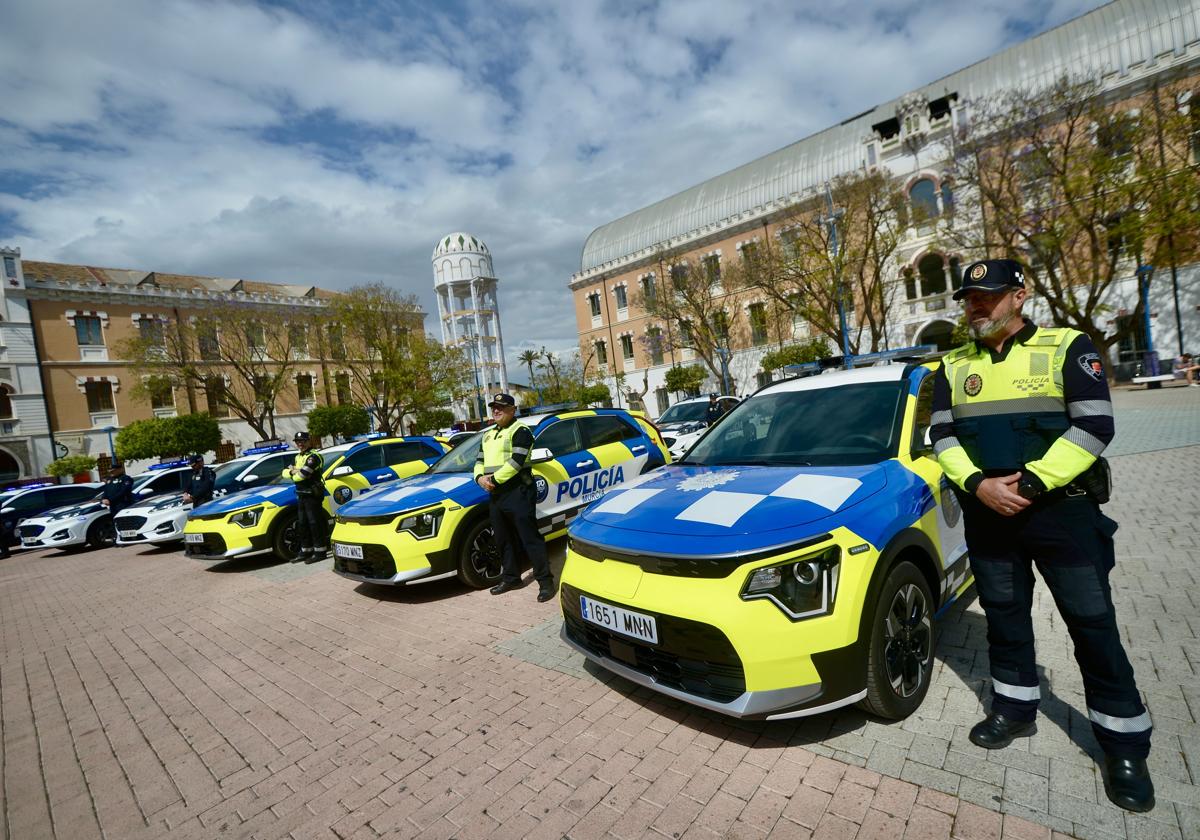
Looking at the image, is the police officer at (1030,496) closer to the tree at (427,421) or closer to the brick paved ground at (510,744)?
the brick paved ground at (510,744)

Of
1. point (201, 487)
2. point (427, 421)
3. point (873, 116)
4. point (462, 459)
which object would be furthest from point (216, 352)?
point (873, 116)

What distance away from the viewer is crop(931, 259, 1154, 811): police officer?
83.4 inches

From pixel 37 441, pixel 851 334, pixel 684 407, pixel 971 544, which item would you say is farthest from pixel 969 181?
pixel 37 441

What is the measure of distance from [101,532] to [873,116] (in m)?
40.2

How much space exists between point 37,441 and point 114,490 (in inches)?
1114

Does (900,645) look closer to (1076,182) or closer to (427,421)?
(1076,182)

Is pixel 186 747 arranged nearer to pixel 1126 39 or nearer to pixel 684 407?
pixel 684 407

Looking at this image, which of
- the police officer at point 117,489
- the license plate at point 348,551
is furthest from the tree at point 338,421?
the license plate at point 348,551

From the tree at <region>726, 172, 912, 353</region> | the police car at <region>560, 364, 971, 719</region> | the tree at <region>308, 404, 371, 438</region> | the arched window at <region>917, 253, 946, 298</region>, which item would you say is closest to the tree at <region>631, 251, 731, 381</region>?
the tree at <region>726, 172, 912, 353</region>

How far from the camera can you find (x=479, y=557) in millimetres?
5738

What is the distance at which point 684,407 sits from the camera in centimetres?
1650

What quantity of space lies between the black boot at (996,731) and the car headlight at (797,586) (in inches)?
35.7

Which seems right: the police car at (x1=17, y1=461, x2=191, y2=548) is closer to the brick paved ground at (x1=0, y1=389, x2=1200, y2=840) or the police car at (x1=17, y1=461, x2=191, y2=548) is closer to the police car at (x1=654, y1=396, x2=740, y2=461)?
the brick paved ground at (x1=0, y1=389, x2=1200, y2=840)

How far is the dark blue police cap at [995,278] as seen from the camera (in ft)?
7.55
